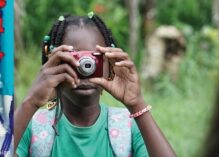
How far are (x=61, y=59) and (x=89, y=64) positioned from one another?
92 millimetres

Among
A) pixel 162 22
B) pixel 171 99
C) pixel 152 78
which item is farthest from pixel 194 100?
pixel 162 22

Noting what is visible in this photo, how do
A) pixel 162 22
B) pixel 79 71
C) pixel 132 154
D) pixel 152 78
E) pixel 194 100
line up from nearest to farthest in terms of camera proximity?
pixel 79 71
pixel 132 154
pixel 194 100
pixel 152 78
pixel 162 22

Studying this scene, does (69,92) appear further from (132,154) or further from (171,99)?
(171,99)

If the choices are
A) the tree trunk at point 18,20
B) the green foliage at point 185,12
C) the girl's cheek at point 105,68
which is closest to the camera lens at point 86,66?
the girl's cheek at point 105,68

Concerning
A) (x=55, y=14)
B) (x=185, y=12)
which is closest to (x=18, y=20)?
(x=55, y=14)

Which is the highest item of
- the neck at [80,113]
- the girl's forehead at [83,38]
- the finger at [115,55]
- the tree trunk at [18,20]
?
the tree trunk at [18,20]

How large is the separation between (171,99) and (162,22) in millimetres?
3242

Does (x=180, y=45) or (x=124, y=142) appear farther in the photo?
(x=180, y=45)

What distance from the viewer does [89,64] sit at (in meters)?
2.40

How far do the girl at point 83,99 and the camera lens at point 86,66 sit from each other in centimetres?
1

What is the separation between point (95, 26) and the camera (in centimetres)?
270

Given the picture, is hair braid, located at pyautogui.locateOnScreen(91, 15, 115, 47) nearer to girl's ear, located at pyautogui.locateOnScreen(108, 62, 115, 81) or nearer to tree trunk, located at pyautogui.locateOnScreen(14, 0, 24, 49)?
girl's ear, located at pyautogui.locateOnScreen(108, 62, 115, 81)

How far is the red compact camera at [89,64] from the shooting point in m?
2.40

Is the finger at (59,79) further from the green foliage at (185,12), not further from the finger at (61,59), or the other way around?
the green foliage at (185,12)
